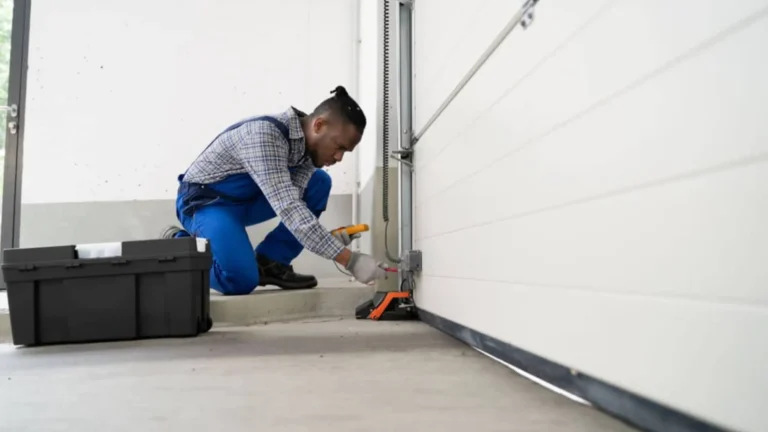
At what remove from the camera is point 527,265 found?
118 centimetres

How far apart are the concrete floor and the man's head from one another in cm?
101

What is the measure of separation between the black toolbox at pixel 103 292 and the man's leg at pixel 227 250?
614 mm

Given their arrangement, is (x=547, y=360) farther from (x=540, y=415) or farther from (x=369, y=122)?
(x=369, y=122)

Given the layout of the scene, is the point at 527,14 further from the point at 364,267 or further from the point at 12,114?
the point at 12,114

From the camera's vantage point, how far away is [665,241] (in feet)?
2.35

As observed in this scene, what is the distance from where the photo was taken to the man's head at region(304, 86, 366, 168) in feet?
7.78

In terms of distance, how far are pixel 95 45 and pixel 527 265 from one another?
12.0ft

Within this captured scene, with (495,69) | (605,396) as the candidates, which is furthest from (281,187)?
(605,396)

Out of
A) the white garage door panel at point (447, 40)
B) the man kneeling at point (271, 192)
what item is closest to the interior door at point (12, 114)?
the man kneeling at point (271, 192)

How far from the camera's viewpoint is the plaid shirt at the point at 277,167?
2.15 metres

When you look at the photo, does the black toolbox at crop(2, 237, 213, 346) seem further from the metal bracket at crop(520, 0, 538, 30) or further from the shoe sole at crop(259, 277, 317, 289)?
the metal bracket at crop(520, 0, 538, 30)

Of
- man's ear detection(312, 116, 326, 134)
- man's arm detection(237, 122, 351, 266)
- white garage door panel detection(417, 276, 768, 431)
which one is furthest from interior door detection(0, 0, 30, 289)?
white garage door panel detection(417, 276, 768, 431)

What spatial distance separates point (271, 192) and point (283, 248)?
80 cm

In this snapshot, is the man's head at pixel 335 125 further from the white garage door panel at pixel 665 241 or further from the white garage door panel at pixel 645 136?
the white garage door panel at pixel 665 241
